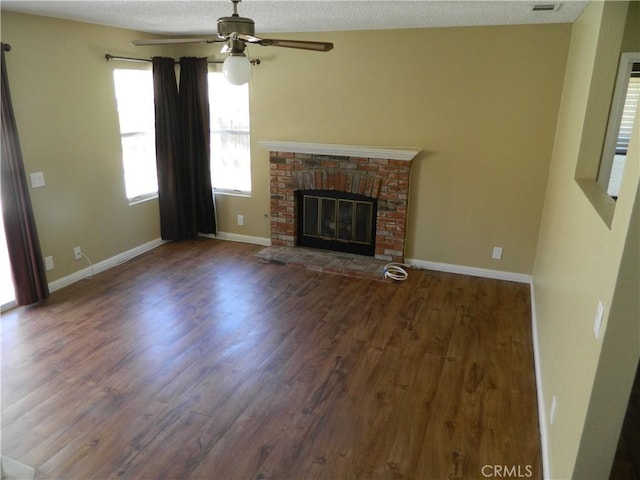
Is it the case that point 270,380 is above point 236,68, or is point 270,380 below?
below

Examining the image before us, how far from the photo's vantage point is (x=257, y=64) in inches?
197

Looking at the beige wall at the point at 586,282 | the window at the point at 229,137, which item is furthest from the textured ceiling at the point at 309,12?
the window at the point at 229,137

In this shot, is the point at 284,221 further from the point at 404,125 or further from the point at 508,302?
the point at 508,302

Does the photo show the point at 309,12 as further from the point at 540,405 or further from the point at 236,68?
the point at 540,405

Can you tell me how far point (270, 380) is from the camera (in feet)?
9.86

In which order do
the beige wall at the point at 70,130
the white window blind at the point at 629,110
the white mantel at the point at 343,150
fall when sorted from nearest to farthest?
1. the white window blind at the point at 629,110
2. the beige wall at the point at 70,130
3. the white mantel at the point at 343,150

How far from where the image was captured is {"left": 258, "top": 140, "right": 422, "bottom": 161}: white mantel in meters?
4.56

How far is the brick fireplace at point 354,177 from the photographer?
4715mm

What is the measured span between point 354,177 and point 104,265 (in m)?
2.82

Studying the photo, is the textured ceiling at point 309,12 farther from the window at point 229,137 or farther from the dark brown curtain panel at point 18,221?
the window at point 229,137

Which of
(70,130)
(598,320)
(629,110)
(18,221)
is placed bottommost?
(18,221)

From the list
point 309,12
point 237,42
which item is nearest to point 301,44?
point 237,42

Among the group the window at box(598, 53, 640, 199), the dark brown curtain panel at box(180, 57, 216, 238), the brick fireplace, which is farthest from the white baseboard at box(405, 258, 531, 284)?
the dark brown curtain panel at box(180, 57, 216, 238)

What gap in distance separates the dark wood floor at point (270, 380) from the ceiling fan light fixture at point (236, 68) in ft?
6.17
